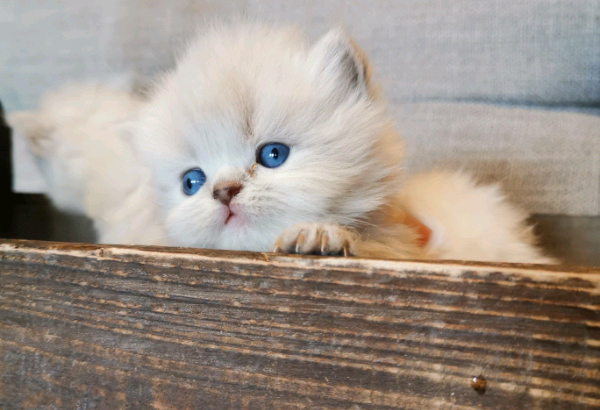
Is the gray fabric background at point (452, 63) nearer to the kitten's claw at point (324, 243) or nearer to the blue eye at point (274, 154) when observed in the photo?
the blue eye at point (274, 154)

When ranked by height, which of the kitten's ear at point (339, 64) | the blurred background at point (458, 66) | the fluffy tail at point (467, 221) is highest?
the blurred background at point (458, 66)

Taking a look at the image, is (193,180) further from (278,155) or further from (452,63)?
(452,63)

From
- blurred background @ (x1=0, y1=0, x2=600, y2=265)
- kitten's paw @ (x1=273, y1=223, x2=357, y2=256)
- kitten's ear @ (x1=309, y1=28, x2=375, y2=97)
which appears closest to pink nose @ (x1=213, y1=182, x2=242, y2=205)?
kitten's paw @ (x1=273, y1=223, x2=357, y2=256)

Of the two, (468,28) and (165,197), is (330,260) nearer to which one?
(165,197)

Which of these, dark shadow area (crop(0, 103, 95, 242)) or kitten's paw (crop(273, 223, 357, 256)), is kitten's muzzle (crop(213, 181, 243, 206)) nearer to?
kitten's paw (crop(273, 223, 357, 256))

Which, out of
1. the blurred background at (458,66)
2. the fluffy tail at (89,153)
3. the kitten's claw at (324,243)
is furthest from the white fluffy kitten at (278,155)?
the blurred background at (458,66)

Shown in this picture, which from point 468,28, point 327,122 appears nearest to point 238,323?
point 327,122
